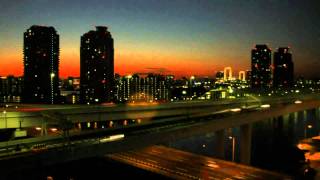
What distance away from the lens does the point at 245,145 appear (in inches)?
1610

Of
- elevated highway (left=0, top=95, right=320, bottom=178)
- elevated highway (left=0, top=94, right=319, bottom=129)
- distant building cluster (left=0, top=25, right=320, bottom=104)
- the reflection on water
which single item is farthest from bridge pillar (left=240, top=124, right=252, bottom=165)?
distant building cluster (left=0, top=25, right=320, bottom=104)

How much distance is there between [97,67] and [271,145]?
77.8 metres

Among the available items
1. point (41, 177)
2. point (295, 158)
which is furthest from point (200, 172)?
point (295, 158)

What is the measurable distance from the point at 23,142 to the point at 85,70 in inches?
3766

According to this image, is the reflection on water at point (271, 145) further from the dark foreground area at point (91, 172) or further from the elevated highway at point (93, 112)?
the dark foreground area at point (91, 172)

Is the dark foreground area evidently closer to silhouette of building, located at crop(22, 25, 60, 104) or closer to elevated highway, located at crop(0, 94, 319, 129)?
elevated highway, located at crop(0, 94, 319, 129)

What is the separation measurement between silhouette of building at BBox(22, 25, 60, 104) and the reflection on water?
5059 cm

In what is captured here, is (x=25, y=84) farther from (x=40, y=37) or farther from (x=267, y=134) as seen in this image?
Result: (x=267, y=134)

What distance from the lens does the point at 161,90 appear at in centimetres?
14100

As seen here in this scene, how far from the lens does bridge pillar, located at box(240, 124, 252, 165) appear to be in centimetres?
3981

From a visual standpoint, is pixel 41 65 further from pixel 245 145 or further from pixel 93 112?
pixel 245 145

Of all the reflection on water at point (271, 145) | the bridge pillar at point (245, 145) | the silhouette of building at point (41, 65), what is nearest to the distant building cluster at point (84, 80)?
the silhouette of building at point (41, 65)

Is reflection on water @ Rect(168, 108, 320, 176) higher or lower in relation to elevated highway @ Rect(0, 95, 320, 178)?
lower

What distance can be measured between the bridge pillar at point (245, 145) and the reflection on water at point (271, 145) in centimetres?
143
